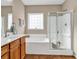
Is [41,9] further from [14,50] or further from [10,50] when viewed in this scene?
[10,50]

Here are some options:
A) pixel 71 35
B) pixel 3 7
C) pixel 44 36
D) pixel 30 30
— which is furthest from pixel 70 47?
pixel 30 30

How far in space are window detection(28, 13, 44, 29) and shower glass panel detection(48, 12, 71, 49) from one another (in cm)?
279

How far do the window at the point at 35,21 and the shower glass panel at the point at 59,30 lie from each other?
2793 mm

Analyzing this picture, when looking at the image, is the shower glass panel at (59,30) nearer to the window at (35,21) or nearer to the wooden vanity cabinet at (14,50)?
the window at (35,21)

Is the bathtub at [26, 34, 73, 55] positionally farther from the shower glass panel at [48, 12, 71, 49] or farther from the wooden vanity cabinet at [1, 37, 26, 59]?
the wooden vanity cabinet at [1, 37, 26, 59]

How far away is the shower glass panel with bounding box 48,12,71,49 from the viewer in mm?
6405

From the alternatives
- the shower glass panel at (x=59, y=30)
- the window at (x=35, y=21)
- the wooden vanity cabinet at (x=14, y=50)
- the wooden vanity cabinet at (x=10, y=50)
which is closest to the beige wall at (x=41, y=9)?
the window at (x=35, y=21)

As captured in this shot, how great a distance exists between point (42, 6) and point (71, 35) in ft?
14.4

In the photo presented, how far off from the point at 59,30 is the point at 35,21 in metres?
3.24

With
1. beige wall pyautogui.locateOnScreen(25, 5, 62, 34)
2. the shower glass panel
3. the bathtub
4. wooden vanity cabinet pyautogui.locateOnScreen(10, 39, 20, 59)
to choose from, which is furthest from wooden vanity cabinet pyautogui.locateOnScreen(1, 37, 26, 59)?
beige wall pyautogui.locateOnScreen(25, 5, 62, 34)

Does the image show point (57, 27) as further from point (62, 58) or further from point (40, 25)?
point (40, 25)

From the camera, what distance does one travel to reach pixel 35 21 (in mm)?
9945

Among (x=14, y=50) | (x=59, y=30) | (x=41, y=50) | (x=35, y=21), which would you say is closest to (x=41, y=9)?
(x=35, y=21)

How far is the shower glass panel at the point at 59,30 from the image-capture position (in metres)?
6.40
